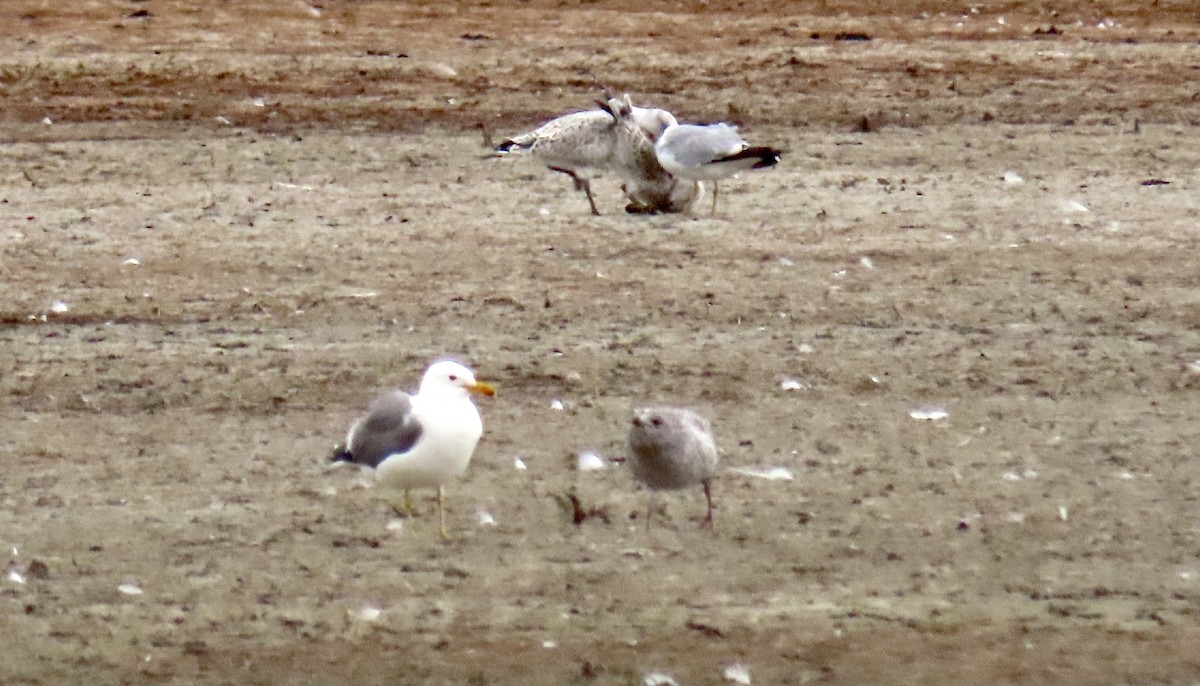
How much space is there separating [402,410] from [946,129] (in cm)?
716

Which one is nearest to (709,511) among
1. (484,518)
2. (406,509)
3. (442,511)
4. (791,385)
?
(484,518)

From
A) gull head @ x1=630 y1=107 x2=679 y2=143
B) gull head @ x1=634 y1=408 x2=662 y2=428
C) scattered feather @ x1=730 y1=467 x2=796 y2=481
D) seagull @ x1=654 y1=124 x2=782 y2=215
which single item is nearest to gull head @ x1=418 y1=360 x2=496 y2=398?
gull head @ x1=634 y1=408 x2=662 y2=428

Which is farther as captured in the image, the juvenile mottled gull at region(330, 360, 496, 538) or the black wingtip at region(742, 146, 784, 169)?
the black wingtip at region(742, 146, 784, 169)

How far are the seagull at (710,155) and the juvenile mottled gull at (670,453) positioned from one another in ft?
14.0

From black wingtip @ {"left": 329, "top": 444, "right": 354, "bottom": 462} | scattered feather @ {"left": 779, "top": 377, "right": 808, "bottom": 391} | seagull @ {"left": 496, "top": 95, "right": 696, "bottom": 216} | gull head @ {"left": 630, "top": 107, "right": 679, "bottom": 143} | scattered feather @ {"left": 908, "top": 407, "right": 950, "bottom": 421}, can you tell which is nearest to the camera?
black wingtip @ {"left": 329, "top": 444, "right": 354, "bottom": 462}

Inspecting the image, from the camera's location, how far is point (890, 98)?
45.0 feet

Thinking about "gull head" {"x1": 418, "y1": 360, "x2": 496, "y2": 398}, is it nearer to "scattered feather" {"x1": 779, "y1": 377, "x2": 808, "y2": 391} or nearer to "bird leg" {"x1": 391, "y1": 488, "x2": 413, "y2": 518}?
"bird leg" {"x1": 391, "y1": 488, "x2": 413, "y2": 518}

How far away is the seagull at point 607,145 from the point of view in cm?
1109

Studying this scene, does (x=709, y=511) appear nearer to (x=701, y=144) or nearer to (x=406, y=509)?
(x=406, y=509)

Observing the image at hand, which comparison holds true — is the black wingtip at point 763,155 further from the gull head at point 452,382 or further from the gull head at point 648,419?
the gull head at point 452,382

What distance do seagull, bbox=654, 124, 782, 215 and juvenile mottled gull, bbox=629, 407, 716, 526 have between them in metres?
4.26

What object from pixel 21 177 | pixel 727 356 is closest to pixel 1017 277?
pixel 727 356

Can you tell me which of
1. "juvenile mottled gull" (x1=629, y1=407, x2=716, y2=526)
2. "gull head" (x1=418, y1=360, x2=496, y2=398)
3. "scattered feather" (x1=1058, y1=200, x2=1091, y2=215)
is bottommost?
"scattered feather" (x1=1058, y1=200, x2=1091, y2=215)

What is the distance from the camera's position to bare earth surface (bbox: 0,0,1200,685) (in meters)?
5.66
